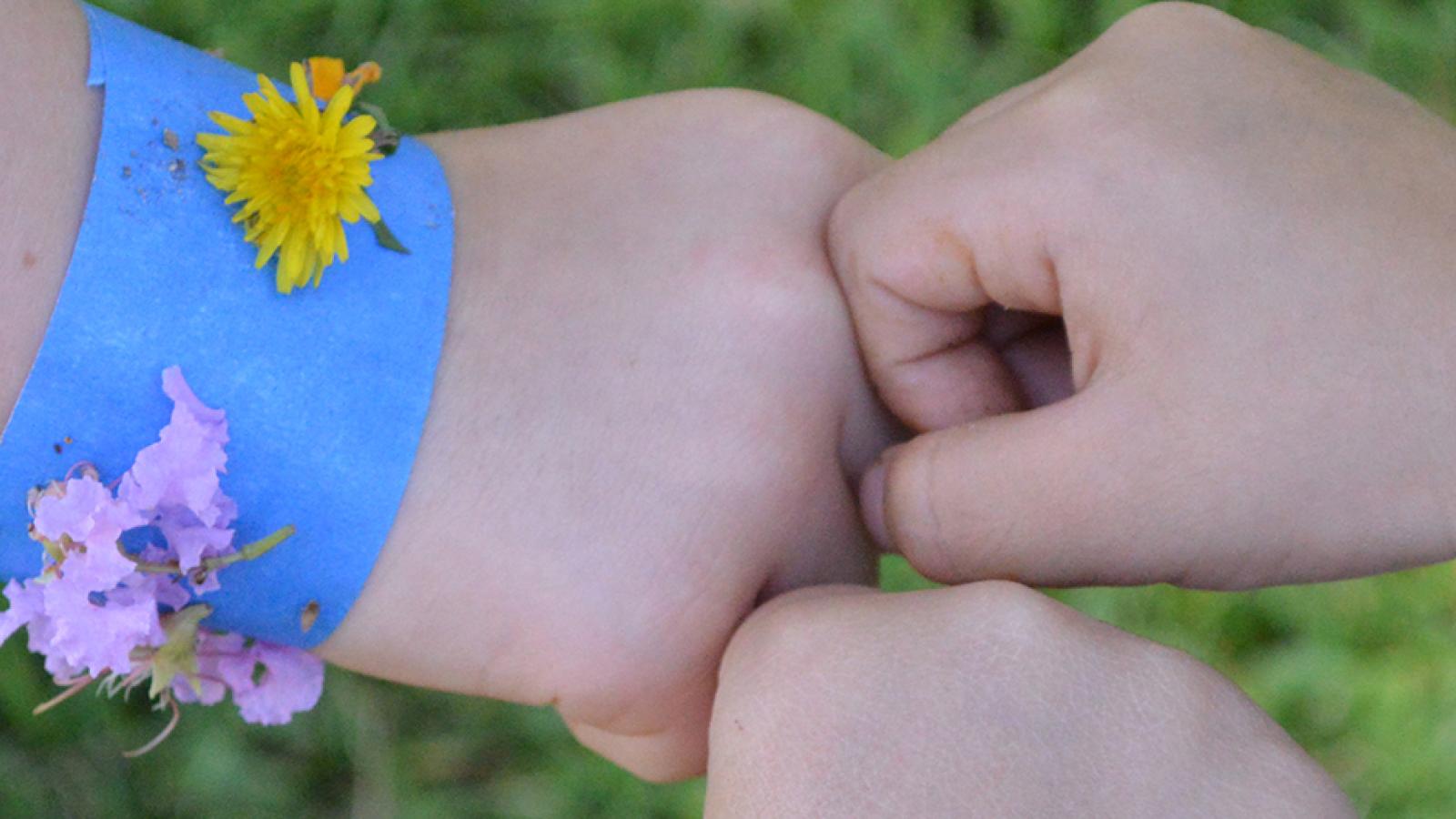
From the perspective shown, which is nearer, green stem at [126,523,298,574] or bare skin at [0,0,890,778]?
green stem at [126,523,298,574]

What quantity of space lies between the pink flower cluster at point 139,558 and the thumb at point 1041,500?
1.83 ft

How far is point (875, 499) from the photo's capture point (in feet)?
4.12

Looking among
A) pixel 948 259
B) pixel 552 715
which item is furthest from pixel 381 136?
pixel 552 715

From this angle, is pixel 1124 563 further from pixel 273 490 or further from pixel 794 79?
pixel 794 79

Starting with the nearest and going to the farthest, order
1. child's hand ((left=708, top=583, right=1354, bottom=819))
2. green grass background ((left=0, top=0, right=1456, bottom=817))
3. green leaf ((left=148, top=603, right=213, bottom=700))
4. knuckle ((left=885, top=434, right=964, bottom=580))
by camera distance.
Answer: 1. child's hand ((left=708, top=583, right=1354, bottom=819))
2. green leaf ((left=148, top=603, right=213, bottom=700))
3. knuckle ((left=885, top=434, right=964, bottom=580))
4. green grass background ((left=0, top=0, right=1456, bottom=817))

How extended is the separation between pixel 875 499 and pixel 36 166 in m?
0.72

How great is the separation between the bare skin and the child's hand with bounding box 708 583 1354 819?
17cm

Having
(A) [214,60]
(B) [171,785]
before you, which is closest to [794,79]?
(A) [214,60]

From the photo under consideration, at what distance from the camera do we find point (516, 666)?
1.21 metres

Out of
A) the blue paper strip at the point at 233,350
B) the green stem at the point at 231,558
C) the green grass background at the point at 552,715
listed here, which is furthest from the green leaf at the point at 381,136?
the green grass background at the point at 552,715

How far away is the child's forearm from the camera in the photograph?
99 cm

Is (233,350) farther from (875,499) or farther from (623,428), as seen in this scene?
(875,499)

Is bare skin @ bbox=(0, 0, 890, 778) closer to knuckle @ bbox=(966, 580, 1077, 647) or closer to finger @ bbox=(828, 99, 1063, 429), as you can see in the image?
finger @ bbox=(828, 99, 1063, 429)

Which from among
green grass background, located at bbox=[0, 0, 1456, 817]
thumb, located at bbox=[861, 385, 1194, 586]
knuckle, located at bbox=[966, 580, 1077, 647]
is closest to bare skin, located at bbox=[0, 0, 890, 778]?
thumb, located at bbox=[861, 385, 1194, 586]
